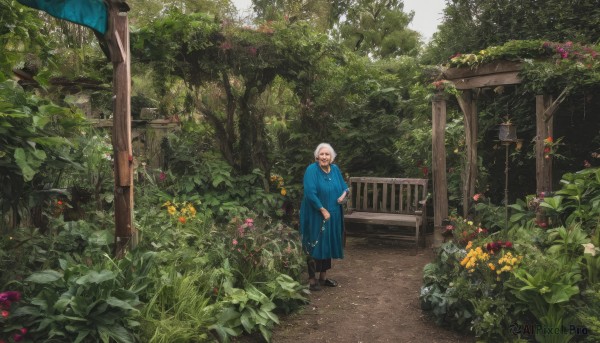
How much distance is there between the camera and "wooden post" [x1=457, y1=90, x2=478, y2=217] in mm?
7562

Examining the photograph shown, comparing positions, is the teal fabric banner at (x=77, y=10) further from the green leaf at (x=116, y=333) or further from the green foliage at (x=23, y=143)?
the green leaf at (x=116, y=333)

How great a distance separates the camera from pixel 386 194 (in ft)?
28.5

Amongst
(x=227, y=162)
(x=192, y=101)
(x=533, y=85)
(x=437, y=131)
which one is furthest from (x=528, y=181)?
(x=192, y=101)

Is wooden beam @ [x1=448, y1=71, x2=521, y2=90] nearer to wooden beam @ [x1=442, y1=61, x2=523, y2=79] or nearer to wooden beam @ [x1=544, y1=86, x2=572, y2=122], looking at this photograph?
wooden beam @ [x1=442, y1=61, x2=523, y2=79]

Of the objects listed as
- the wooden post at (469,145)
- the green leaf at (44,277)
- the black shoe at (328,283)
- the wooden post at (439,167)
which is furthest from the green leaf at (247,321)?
the wooden post at (469,145)

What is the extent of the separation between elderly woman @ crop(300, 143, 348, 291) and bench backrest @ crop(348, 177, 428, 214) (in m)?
2.34

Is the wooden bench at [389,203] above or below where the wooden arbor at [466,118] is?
below

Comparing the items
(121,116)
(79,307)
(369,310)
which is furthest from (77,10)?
(369,310)

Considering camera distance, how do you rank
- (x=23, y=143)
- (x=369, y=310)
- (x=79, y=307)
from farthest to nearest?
(x=369, y=310)
(x=79, y=307)
(x=23, y=143)

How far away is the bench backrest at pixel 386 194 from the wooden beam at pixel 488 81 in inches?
71.1

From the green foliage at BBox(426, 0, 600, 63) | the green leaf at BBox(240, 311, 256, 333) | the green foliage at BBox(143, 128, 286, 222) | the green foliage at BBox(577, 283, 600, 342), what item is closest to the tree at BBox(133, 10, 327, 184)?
the green foliage at BBox(143, 128, 286, 222)

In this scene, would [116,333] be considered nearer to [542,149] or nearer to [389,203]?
[542,149]

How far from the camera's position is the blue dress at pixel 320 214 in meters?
6.14

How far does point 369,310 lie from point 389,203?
3.94m
